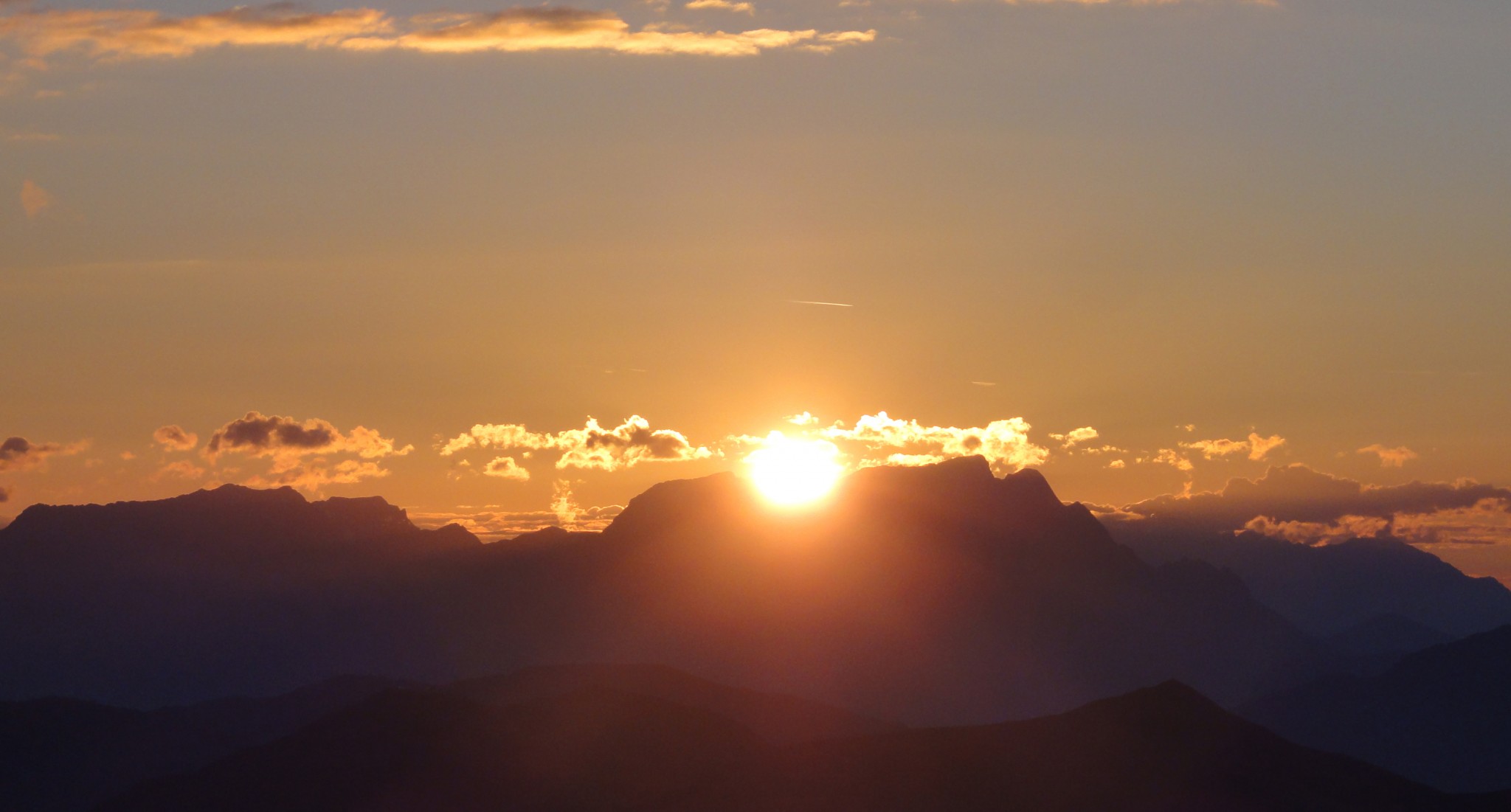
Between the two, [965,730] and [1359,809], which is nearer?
[1359,809]

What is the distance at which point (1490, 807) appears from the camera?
140875 mm

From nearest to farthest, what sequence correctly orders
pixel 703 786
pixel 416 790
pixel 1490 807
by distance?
pixel 1490 807, pixel 703 786, pixel 416 790

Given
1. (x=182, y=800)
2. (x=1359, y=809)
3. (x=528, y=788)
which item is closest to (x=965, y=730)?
(x=1359, y=809)

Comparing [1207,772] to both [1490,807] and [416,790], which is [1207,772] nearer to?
[1490,807]

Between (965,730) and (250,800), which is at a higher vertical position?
(965,730)

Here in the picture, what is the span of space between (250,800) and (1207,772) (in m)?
119

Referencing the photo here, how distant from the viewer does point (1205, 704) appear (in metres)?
162

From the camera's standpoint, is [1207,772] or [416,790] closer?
[1207,772]

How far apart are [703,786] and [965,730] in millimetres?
28136

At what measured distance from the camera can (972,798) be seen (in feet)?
465

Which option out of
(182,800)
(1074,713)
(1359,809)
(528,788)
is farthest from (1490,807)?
(182,800)

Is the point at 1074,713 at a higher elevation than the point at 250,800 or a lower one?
higher

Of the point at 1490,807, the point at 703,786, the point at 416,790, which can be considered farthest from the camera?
the point at 416,790

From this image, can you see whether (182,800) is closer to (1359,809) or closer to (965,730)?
(965,730)
